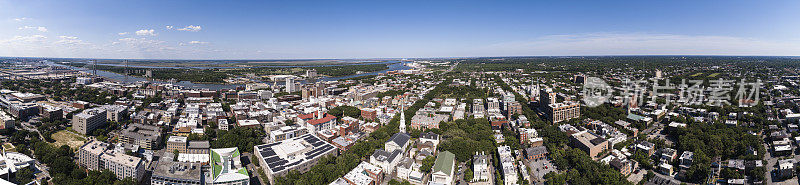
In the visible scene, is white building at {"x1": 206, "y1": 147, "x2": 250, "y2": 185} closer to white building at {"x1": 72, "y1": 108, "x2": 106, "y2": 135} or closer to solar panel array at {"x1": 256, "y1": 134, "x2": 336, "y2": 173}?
solar panel array at {"x1": 256, "y1": 134, "x2": 336, "y2": 173}

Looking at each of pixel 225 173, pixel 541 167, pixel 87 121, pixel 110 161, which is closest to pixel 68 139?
pixel 87 121

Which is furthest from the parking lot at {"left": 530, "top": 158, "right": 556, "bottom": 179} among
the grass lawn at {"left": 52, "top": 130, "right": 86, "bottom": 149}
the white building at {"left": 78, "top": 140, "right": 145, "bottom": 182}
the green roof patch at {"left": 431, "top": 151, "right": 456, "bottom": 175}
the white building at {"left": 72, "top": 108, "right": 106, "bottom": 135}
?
the white building at {"left": 72, "top": 108, "right": 106, "bottom": 135}

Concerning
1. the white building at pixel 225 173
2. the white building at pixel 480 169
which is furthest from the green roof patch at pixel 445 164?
the white building at pixel 225 173

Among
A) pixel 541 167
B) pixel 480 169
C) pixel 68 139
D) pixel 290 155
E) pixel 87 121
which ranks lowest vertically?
pixel 541 167

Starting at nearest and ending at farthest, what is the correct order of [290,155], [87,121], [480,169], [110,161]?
[110,161] < [480,169] < [290,155] < [87,121]

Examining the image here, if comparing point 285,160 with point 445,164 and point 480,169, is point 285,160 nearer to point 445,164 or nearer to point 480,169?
point 445,164

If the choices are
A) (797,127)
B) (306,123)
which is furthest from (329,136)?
(797,127)

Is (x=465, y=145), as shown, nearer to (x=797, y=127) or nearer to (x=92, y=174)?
(x=92, y=174)
